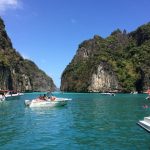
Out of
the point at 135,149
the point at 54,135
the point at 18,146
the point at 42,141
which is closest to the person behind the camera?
the point at 135,149

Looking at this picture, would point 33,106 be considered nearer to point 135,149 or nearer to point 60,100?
point 60,100

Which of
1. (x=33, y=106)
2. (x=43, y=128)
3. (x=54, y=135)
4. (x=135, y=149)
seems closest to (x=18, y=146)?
(x=54, y=135)

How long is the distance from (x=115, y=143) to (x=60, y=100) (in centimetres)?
4624

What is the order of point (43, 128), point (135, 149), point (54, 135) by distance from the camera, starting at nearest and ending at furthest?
point (135, 149) < point (54, 135) < point (43, 128)

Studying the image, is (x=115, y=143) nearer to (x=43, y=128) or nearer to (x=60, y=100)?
(x=43, y=128)

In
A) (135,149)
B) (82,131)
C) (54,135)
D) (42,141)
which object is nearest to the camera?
(135,149)

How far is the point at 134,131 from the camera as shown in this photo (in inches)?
1297

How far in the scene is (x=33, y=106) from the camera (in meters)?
71.2

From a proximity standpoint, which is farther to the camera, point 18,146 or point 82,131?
point 82,131

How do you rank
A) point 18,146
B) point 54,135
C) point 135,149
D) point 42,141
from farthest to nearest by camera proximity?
1. point 54,135
2. point 42,141
3. point 18,146
4. point 135,149

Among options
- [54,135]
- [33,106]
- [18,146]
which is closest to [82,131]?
[54,135]

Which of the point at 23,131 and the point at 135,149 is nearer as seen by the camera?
the point at 135,149

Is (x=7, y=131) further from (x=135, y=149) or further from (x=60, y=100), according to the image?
(x=60, y=100)

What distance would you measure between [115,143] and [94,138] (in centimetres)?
283
